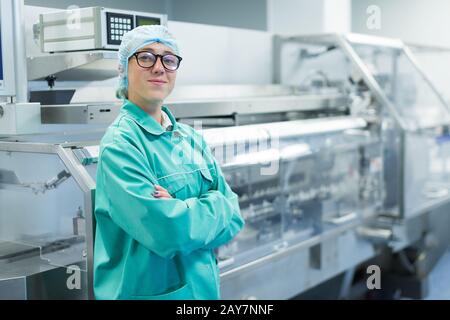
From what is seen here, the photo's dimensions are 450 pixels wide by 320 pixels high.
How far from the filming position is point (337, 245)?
10.2ft

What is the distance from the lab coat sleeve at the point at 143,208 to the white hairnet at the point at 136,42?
0.68 feet

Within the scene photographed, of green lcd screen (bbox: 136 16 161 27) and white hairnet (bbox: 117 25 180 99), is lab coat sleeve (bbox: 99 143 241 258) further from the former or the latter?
green lcd screen (bbox: 136 16 161 27)

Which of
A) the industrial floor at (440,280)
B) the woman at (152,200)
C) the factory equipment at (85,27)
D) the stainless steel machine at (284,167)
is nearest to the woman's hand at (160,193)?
the woman at (152,200)

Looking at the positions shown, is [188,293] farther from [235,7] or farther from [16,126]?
[235,7]

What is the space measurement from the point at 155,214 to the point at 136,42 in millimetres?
409

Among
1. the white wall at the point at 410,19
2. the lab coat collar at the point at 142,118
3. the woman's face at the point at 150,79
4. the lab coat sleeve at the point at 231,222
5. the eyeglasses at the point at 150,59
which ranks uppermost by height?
the white wall at the point at 410,19

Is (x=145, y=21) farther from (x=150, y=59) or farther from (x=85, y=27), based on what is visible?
(x=150, y=59)

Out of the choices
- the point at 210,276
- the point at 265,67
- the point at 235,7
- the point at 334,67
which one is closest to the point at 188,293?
the point at 210,276

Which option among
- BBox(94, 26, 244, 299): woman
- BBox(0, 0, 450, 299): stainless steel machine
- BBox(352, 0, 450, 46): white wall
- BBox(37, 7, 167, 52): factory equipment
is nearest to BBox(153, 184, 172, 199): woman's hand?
BBox(94, 26, 244, 299): woman

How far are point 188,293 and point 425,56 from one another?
3.14 m

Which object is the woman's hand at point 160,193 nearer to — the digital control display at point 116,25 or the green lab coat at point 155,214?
the green lab coat at point 155,214

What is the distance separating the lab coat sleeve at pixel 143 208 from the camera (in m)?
1.26

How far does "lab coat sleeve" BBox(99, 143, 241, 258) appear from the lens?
1262mm

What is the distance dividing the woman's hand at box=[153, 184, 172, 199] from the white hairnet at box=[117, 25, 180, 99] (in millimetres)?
271
